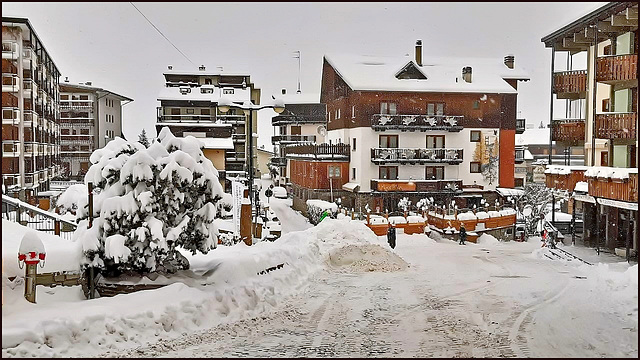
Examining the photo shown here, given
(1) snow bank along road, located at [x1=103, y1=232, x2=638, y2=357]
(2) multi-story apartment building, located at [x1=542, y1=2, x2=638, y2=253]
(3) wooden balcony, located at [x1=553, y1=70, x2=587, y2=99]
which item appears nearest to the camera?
(1) snow bank along road, located at [x1=103, y1=232, x2=638, y2=357]

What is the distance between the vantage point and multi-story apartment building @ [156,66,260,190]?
46.5 ft

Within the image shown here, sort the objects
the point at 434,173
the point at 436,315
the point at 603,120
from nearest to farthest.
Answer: the point at 436,315, the point at 603,120, the point at 434,173

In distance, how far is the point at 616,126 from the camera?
12078 millimetres

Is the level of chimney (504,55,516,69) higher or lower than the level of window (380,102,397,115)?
higher

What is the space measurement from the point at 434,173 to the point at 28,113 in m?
13.2

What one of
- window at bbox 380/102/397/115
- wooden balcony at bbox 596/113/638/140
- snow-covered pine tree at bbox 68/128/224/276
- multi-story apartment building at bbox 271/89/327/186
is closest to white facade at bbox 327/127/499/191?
window at bbox 380/102/397/115

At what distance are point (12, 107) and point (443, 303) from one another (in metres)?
11.7

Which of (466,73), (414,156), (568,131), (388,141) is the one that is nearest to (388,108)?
(388,141)

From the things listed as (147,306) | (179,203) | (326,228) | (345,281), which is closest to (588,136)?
(326,228)

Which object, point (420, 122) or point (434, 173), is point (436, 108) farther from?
point (434, 173)

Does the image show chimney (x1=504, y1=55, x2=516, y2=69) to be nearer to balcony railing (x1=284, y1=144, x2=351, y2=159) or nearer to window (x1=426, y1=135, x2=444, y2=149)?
window (x1=426, y1=135, x2=444, y2=149)

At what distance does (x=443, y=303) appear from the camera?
28.3 ft

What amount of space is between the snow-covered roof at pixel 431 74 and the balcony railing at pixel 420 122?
96 cm

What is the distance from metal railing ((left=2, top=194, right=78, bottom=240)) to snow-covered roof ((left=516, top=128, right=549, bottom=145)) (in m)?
16.1
